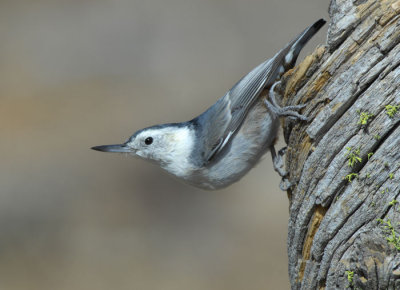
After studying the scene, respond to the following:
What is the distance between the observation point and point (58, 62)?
5.64 metres

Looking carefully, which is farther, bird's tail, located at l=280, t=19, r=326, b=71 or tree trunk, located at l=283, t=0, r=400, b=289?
bird's tail, located at l=280, t=19, r=326, b=71

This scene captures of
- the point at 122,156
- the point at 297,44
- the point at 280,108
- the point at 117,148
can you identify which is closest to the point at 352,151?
the point at 280,108

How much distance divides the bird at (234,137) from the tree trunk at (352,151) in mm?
460

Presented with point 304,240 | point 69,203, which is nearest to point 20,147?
point 69,203

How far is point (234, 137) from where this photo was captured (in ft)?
9.23

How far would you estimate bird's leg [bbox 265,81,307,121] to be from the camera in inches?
86.0

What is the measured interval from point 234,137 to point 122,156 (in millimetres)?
1546

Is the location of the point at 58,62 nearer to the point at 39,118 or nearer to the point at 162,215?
the point at 39,118

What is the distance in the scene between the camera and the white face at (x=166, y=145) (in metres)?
2.90

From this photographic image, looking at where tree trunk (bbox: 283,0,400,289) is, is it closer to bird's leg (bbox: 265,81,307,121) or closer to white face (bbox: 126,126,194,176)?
bird's leg (bbox: 265,81,307,121)

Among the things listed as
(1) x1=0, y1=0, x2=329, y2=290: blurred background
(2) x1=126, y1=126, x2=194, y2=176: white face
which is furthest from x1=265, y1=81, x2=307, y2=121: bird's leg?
(1) x1=0, y1=0, x2=329, y2=290: blurred background

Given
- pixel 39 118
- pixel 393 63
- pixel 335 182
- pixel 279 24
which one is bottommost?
pixel 335 182

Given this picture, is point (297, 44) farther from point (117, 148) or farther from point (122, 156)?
point (122, 156)

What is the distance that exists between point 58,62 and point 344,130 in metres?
4.13
